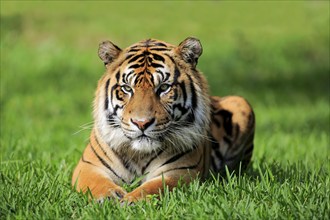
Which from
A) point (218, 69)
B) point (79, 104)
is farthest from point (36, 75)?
point (218, 69)

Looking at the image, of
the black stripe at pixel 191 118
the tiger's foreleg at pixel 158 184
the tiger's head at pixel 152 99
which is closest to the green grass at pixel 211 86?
the tiger's foreleg at pixel 158 184

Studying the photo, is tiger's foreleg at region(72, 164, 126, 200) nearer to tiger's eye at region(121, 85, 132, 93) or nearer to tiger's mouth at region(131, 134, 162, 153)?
tiger's mouth at region(131, 134, 162, 153)

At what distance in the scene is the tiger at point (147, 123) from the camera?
16.4ft

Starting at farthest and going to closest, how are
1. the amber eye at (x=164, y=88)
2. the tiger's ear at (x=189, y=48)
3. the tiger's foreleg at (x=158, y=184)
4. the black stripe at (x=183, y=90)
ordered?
the tiger's ear at (x=189, y=48), the black stripe at (x=183, y=90), the amber eye at (x=164, y=88), the tiger's foreleg at (x=158, y=184)

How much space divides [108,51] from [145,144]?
78 centimetres

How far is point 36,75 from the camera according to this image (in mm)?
12750

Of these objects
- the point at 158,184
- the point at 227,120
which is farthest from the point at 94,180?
the point at 227,120

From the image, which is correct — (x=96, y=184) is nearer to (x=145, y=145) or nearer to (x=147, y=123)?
(x=145, y=145)

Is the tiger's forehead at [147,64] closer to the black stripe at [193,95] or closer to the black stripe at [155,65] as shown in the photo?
the black stripe at [155,65]

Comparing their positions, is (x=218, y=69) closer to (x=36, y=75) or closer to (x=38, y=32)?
(x=36, y=75)

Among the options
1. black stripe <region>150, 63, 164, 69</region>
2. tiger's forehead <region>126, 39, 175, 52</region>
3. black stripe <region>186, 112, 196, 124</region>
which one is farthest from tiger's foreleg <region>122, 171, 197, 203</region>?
tiger's forehead <region>126, 39, 175, 52</region>

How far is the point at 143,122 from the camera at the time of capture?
490 cm

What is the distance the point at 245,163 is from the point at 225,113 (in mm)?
469

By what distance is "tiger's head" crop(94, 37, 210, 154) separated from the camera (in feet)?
16.4
